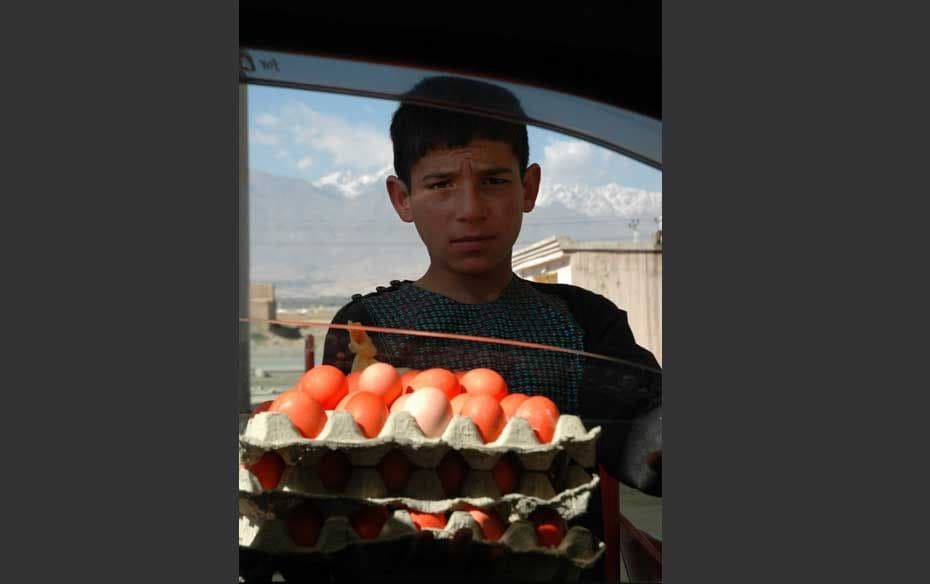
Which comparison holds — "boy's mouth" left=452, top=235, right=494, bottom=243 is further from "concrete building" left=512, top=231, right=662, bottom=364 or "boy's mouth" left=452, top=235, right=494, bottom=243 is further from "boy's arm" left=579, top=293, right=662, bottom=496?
"boy's arm" left=579, top=293, right=662, bottom=496

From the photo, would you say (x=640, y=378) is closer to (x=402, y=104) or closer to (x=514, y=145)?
(x=514, y=145)

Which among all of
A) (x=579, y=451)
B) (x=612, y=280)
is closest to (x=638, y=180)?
(x=612, y=280)

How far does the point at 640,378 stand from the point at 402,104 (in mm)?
847

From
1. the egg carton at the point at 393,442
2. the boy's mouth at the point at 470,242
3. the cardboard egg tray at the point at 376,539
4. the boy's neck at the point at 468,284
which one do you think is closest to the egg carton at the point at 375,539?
the cardboard egg tray at the point at 376,539

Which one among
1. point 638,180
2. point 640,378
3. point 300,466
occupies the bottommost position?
point 300,466

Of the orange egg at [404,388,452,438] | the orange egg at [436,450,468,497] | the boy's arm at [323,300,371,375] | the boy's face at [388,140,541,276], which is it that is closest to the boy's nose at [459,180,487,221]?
the boy's face at [388,140,541,276]

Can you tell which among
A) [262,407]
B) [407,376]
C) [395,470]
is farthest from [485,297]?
[262,407]

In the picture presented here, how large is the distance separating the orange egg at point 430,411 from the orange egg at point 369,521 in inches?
7.8

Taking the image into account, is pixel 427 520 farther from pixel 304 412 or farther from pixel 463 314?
pixel 463 314

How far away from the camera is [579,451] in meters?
2.40

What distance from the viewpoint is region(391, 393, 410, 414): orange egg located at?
7.59 feet

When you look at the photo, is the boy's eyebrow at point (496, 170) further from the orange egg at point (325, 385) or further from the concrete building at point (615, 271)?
the orange egg at point (325, 385)

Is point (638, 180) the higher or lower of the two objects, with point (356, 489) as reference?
higher

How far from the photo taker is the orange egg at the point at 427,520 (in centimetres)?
230
